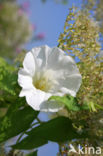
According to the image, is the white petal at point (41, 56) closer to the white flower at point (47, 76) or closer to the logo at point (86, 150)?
the white flower at point (47, 76)

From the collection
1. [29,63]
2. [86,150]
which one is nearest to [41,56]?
[29,63]

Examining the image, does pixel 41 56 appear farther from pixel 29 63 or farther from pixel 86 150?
pixel 86 150

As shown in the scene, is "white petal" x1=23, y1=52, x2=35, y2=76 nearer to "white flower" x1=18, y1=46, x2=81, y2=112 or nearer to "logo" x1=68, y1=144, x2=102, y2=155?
"white flower" x1=18, y1=46, x2=81, y2=112

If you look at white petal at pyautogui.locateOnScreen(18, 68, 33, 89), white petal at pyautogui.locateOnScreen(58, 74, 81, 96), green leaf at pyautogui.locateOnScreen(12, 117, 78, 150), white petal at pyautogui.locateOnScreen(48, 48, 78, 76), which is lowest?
green leaf at pyautogui.locateOnScreen(12, 117, 78, 150)

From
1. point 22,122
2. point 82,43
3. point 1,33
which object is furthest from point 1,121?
point 1,33

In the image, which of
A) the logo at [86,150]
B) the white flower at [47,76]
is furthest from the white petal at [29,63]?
the logo at [86,150]

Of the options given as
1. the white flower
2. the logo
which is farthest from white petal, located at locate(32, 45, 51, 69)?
the logo

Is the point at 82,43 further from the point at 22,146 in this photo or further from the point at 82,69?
the point at 22,146
